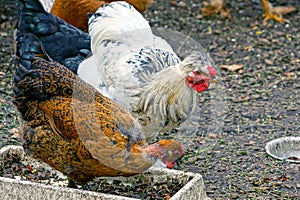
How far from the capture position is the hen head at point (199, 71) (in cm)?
445

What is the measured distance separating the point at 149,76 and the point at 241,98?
226 cm

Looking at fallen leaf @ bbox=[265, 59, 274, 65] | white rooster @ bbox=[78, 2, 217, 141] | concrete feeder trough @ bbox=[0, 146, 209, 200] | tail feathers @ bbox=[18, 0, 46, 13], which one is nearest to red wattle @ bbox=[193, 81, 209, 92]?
white rooster @ bbox=[78, 2, 217, 141]

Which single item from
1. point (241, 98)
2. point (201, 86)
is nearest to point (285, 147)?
point (241, 98)

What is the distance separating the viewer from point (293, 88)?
22.9ft

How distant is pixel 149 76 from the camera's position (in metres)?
4.74

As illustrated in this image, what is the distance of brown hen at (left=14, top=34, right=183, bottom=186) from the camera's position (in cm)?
398

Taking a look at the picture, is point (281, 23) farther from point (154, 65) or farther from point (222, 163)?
point (154, 65)

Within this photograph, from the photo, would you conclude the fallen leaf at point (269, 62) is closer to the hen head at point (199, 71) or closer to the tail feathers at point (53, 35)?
the tail feathers at point (53, 35)

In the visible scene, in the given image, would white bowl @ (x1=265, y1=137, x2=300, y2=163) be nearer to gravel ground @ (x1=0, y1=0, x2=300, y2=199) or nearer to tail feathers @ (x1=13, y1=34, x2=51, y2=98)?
gravel ground @ (x1=0, y1=0, x2=300, y2=199)

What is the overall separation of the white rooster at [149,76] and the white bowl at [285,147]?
3.94ft

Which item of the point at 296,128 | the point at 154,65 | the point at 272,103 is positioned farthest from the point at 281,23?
the point at 154,65

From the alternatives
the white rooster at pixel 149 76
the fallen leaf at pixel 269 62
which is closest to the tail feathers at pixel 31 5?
the white rooster at pixel 149 76

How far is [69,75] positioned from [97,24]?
1132 mm

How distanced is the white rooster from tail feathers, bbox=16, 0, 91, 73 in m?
0.17
